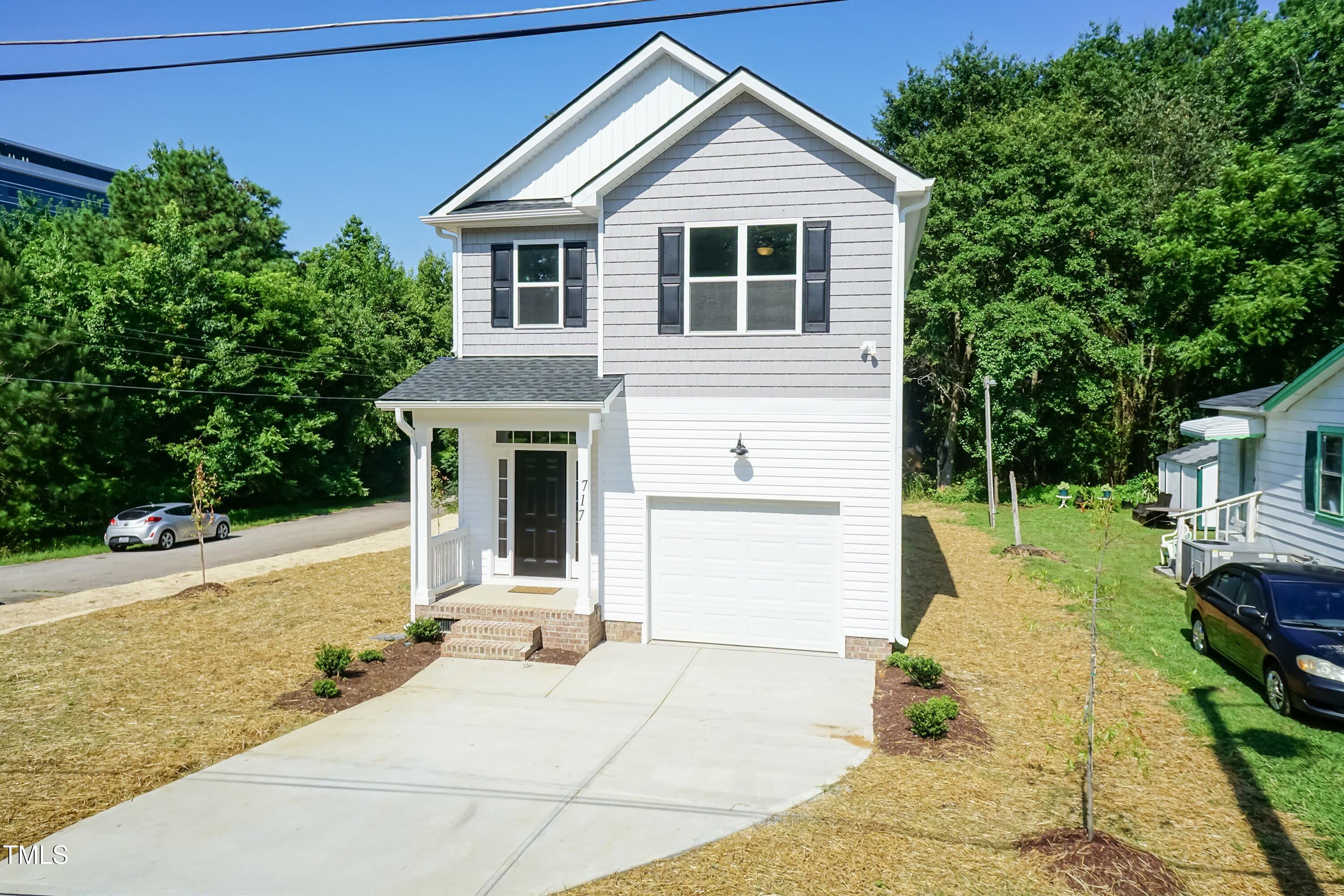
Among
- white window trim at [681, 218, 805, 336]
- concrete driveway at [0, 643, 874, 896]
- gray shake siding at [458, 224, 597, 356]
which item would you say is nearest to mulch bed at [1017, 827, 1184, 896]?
concrete driveway at [0, 643, 874, 896]

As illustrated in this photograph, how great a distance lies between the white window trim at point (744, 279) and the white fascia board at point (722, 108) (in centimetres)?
117

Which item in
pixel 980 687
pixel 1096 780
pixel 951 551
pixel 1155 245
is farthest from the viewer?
pixel 1155 245

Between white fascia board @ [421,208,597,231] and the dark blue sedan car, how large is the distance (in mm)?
10500

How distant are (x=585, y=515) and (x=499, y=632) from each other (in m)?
2.11

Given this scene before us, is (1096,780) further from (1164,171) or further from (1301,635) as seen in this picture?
(1164,171)

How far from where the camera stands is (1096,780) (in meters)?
7.27

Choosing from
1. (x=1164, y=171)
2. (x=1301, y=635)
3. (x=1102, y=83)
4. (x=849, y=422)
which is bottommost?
(x=1301, y=635)

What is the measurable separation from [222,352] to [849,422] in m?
27.4

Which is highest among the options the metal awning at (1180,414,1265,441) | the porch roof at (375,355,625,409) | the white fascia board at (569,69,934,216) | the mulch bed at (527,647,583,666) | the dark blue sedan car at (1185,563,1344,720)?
the white fascia board at (569,69,934,216)

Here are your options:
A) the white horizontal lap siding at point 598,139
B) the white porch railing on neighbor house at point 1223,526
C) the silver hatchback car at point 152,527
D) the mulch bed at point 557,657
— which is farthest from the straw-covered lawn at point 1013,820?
the silver hatchback car at point 152,527

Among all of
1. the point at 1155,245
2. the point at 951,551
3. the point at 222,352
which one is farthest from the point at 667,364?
the point at 222,352

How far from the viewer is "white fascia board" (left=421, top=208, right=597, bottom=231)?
12.6 m

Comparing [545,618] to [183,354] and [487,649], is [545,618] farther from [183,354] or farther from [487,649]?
[183,354]

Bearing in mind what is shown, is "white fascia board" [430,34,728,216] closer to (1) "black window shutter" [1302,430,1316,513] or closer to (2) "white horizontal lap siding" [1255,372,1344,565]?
(2) "white horizontal lap siding" [1255,372,1344,565]
